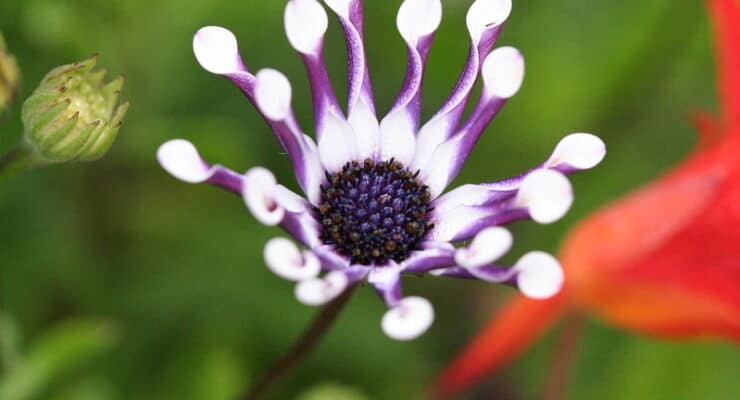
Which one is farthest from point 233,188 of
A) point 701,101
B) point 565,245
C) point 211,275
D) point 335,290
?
point 701,101

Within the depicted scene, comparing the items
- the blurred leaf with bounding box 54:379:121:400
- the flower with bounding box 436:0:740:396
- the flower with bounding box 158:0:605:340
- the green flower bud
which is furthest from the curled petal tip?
the blurred leaf with bounding box 54:379:121:400

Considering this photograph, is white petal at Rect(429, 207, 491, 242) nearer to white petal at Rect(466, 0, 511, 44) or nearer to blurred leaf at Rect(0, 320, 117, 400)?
white petal at Rect(466, 0, 511, 44)

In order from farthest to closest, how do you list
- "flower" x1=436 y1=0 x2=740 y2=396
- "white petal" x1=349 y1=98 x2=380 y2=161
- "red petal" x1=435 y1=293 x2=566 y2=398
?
"red petal" x1=435 y1=293 x2=566 y2=398, "flower" x1=436 y1=0 x2=740 y2=396, "white petal" x1=349 y1=98 x2=380 y2=161

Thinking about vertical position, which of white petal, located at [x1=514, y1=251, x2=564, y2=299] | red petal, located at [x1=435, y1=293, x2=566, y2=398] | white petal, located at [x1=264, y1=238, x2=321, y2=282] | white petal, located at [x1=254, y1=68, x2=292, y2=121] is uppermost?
white petal, located at [x1=254, y1=68, x2=292, y2=121]

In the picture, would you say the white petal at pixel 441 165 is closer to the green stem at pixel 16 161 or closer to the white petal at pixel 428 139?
the white petal at pixel 428 139

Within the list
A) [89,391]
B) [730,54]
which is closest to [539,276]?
[730,54]

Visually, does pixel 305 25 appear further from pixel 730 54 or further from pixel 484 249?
pixel 730 54

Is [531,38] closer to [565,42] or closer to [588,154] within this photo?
[565,42]
